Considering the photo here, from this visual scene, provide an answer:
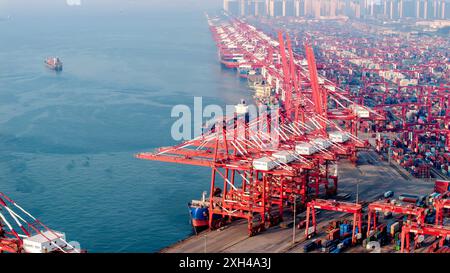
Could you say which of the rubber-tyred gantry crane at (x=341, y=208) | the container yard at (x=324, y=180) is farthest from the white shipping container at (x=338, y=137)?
the rubber-tyred gantry crane at (x=341, y=208)

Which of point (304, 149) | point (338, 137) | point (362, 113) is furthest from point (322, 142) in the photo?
point (362, 113)

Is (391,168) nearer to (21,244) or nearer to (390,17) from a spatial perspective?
(21,244)

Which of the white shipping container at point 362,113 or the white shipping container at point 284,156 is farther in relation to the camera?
the white shipping container at point 362,113

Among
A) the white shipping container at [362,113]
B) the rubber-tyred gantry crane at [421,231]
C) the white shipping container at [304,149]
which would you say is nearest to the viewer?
the rubber-tyred gantry crane at [421,231]

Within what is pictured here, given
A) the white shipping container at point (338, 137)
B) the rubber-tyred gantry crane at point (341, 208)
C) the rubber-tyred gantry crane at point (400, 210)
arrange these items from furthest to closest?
1. the white shipping container at point (338, 137)
2. the rubber-tyred gantry crane at point (341, 208)
3. the rubber-tyred gantry crane at point (400, 210)

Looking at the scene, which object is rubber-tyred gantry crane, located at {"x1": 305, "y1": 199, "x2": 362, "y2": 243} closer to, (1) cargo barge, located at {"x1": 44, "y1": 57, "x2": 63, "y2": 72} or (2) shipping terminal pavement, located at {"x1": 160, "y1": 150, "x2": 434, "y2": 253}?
(2) shipping terminal pavement, located at {"x1": 160, "y1": 150, "x2": 434, "y2": 253}

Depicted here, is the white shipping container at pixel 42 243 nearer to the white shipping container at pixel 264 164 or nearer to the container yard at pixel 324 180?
the container yard at pixel 324 180

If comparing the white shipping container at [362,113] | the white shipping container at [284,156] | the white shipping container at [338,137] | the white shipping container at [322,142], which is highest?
the white shipping container at [284,156]
